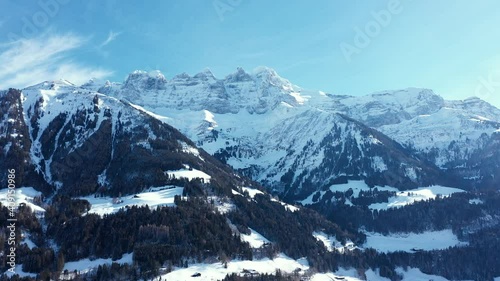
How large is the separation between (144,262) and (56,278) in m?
32.0

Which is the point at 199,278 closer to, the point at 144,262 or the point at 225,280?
the point at 225,280

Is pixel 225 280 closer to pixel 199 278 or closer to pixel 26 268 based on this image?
pixel 199 278

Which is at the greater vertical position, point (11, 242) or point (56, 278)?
point (11, 242)

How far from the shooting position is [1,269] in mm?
187625

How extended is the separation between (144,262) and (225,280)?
32.2 meters

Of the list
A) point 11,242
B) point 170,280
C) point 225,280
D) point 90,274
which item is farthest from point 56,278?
point 225,280

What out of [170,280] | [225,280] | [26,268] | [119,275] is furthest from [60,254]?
[225,280]

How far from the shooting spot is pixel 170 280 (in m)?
191

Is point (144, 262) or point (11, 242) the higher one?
point (11, 242)

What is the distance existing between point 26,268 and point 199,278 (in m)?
64.7

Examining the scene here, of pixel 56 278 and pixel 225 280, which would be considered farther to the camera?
pixel 225 280

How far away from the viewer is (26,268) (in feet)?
627

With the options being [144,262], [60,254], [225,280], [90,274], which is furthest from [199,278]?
[60,254]

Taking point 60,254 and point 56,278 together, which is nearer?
point 56,278
